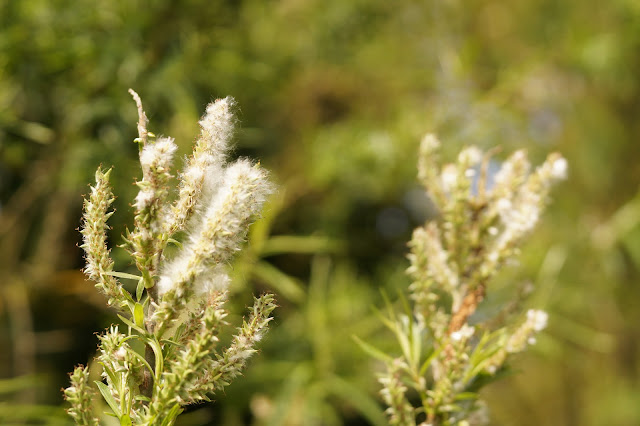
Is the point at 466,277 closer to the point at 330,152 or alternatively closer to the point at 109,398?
the point at 109,398

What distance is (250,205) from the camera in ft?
0.87

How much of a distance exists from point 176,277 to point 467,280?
0.73ft

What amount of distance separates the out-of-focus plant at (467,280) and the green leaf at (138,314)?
16cm

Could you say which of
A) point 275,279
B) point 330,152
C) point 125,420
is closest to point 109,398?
point 125,420

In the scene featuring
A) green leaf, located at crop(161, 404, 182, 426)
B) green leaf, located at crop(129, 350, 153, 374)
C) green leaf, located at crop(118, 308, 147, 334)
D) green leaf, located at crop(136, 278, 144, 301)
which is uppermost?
green leaf, located at crop(136, 278, 144, 301)

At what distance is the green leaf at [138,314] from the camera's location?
0.85 feet

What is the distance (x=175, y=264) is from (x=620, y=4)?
1340mm

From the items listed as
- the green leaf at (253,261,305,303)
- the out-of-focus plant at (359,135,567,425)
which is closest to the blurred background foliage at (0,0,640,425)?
the green leaf at (253,261,305,303)

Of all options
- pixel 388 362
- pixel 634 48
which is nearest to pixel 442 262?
pixel 388 362

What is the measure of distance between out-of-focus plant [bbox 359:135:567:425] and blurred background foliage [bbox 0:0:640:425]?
0.74 ft

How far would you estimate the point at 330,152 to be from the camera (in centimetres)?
107

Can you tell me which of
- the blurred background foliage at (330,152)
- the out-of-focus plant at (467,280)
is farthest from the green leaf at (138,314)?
the blurred background foliage at (330,152)

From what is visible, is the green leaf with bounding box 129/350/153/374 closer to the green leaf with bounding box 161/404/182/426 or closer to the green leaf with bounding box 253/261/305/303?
the green leaf with bounding box 161/404/182/426

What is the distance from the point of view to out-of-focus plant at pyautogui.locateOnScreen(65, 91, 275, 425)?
25cm
